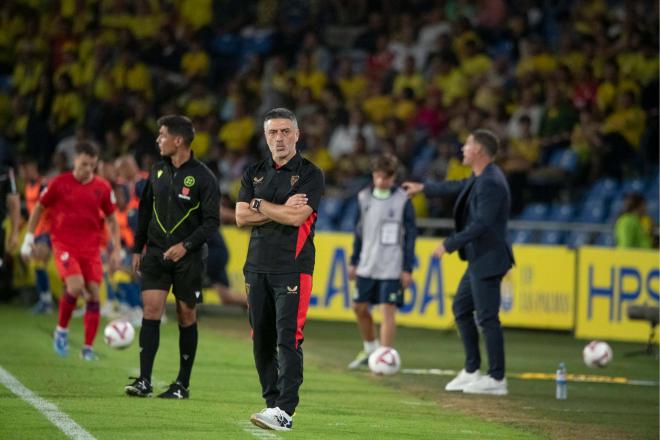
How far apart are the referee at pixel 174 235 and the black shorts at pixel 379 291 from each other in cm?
362

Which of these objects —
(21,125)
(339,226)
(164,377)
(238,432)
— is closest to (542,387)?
(164,377)

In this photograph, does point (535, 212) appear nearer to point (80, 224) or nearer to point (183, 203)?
point (80, 224)

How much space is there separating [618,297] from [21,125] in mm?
13157

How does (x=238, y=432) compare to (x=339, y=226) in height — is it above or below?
below

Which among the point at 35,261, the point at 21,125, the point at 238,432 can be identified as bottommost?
the point at 238,432

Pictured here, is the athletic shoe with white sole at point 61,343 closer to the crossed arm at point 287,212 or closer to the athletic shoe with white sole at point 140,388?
the athletic shoe with white sole at point 140,388

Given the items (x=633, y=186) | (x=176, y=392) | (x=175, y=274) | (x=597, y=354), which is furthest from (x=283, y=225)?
(x=633, y=186)

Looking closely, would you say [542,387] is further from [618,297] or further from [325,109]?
[325,109]

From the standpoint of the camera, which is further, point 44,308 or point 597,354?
point 44,308

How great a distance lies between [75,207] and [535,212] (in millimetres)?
9387

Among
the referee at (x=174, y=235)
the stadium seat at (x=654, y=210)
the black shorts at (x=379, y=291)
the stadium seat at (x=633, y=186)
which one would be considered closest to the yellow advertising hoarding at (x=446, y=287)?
the stadium seat at (x=633, y=186)

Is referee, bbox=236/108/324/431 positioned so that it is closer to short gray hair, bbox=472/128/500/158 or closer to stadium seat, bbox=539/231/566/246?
short gray hair, bbox=472/128/500/158

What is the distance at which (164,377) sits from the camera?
42.1 feet

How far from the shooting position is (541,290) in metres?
19.5
